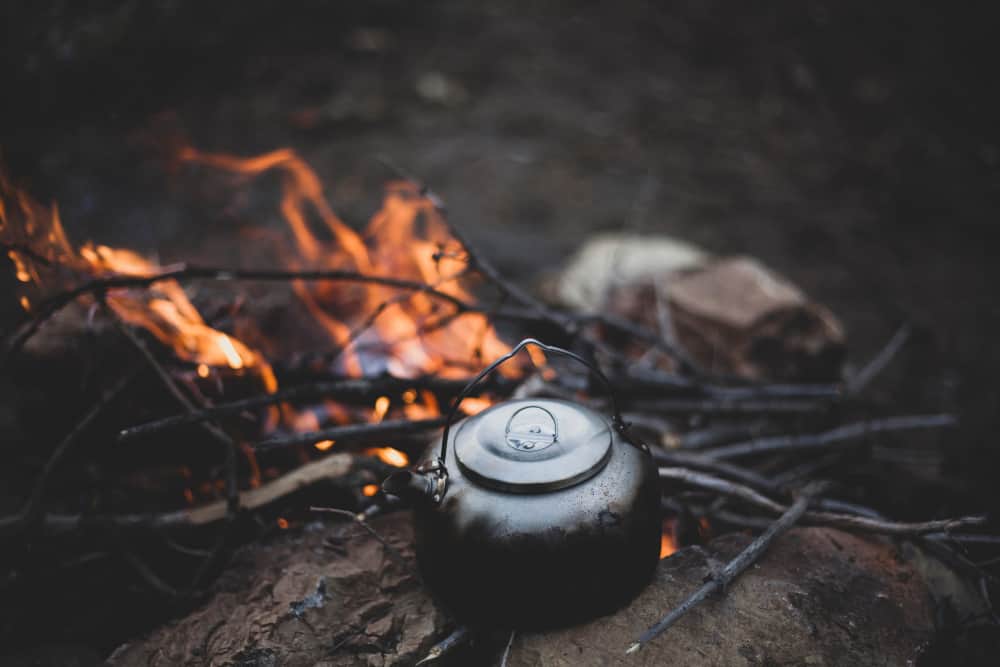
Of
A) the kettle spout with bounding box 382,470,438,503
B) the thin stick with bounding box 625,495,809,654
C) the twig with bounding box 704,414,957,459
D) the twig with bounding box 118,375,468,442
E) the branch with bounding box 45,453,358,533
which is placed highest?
the kettle spout with bounding box 382,470,438,503

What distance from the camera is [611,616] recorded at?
1.83 m

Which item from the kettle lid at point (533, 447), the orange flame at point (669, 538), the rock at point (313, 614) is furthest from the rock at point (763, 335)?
the rock at point (313, 614)

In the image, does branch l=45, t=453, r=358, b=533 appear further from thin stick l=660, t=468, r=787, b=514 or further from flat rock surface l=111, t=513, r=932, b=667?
thin stick l=660, t=468, r=787, b=514

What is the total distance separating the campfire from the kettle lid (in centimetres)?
32

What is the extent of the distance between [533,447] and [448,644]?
0.66 metres

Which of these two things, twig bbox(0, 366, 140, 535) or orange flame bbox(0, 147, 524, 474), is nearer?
twig bbox(0, 366, 140, 535)

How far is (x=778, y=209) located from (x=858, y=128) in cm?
182

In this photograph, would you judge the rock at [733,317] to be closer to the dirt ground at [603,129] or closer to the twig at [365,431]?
the dirt ground at [603,129]

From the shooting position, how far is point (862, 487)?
2.81 m

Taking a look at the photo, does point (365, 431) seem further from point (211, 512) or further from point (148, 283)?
point (148, 283)

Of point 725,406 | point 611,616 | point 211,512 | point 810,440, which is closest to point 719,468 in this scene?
point 725,406

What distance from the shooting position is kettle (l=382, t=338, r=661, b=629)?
64.1 inches

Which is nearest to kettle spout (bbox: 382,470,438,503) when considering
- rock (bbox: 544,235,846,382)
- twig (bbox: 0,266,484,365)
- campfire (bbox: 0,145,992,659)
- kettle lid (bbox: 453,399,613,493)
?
kettle lid (bbox: 453,399,613,493)

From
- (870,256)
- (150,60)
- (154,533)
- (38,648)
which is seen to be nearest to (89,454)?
(154,533)
